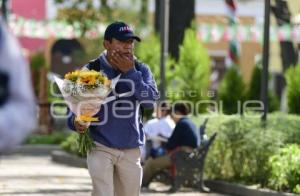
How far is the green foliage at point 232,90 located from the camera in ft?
85.0

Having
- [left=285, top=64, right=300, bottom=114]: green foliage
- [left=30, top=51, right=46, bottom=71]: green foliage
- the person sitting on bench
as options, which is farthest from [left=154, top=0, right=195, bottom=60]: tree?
[left=30, top=51, right=46, bottom=71]: green foliage

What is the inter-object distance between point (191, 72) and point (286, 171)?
763cm

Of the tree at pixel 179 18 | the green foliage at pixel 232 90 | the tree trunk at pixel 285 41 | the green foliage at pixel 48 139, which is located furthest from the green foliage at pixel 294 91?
the green foliage at pixel 48 139

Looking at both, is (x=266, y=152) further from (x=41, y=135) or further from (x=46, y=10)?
(x=46, y=10)

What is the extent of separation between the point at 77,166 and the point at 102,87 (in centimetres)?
1182

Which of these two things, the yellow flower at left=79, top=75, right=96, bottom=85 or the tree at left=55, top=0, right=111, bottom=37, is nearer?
the yellow flower at left=79, top=75, right=96, bottom=85

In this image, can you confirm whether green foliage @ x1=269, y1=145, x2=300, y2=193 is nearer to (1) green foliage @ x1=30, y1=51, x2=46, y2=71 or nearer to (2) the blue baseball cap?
(2) the blue baseball cap

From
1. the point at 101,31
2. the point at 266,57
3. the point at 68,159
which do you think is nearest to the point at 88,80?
the point at 266,57

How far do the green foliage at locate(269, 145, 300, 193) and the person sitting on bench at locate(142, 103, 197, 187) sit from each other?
4.69ft

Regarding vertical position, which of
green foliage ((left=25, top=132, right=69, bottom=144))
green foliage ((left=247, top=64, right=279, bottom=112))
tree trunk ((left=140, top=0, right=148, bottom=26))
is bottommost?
green foliage ((left=25, top=132, right=69, bottom=144))

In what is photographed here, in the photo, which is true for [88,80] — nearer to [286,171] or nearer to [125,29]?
[125,29]

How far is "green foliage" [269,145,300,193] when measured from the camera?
1295 cm

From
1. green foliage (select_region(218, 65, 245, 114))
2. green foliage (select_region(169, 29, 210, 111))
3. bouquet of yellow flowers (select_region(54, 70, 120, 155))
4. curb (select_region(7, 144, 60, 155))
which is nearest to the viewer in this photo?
bouquet of yellow flowers (select_region(54, 70, 120, 155))

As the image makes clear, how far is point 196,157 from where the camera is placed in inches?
572
